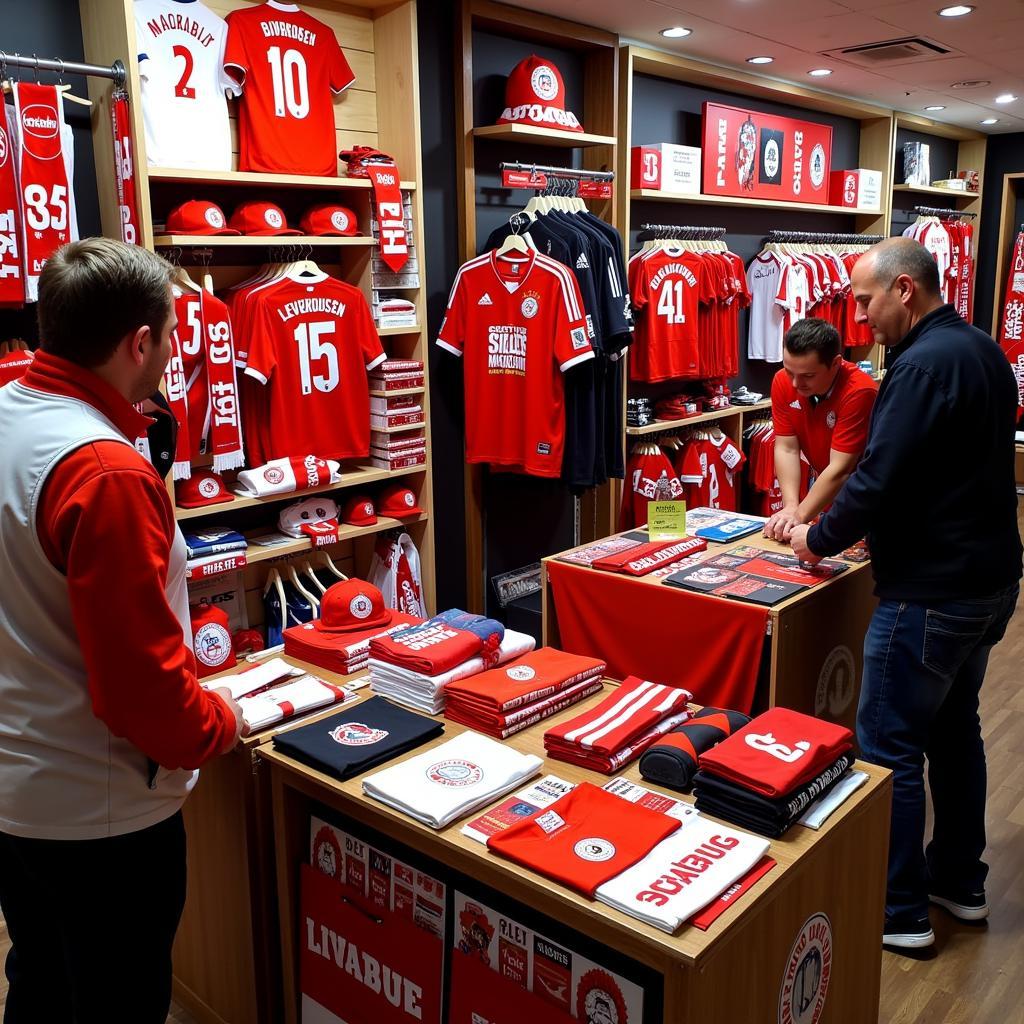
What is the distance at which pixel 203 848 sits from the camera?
2.26 meters

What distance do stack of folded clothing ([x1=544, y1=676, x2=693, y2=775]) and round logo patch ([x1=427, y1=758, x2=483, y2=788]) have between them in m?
0.17

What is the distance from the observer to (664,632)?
3.03 metres

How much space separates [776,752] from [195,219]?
2.54 meters

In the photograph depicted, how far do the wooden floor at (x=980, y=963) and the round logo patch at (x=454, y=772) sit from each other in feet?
2.24

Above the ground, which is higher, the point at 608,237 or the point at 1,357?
the point at 608,237

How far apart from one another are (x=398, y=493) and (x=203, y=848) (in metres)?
2.08

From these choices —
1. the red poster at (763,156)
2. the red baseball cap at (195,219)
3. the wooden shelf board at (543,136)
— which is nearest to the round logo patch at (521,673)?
the red baseball cap at (195,219)

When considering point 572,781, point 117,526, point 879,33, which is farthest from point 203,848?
point 879,33

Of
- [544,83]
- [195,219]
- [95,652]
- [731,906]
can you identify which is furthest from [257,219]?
[731,906]

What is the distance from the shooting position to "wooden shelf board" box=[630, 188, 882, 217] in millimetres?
5109

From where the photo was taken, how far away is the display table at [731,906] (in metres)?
1.46

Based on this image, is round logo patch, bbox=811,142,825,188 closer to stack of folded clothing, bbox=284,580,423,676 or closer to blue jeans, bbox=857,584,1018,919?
blue jeans, bbox=857,584,1018,919

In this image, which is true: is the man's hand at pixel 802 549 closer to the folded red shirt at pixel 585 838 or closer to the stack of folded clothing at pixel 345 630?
the stack of folded clothing at pixel 345 630

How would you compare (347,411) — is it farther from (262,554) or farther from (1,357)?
(1,357)
